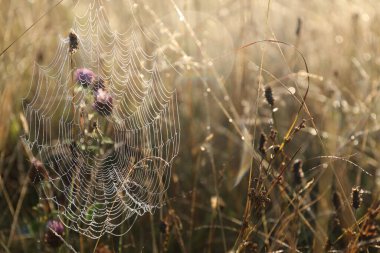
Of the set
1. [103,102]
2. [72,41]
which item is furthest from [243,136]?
[72,41]

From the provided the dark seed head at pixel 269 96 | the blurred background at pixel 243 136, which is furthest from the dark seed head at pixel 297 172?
the dark seed head at pixel 269 96

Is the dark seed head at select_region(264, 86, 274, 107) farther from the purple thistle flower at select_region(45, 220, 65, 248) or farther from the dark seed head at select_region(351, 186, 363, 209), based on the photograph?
the purple thistle flower at select_region(45, 220, 65, 248)

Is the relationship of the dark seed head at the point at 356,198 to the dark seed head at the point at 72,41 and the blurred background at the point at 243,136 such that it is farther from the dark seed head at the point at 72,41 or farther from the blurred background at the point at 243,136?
the dark seed head at the point at 72,41

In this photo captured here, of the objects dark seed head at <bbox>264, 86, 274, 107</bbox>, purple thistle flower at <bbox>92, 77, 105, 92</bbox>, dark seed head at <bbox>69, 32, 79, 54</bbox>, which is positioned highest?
dark seed head at <bbox>69, 32, 79, 54</bbox>

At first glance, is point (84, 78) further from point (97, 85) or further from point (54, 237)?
point (54, 237)

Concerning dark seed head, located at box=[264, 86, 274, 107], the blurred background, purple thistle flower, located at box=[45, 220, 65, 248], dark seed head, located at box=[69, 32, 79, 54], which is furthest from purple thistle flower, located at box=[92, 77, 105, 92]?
dark seed head, located at box=[264, 86, 274, 107]

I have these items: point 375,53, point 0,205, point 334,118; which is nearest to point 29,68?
point 0,205
